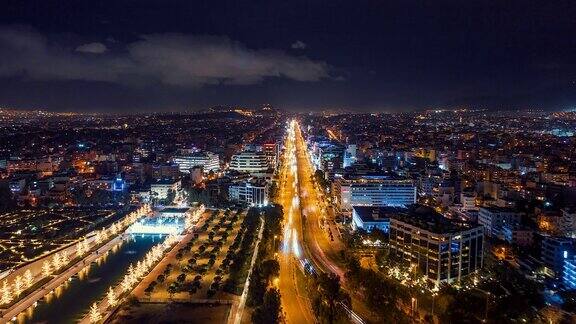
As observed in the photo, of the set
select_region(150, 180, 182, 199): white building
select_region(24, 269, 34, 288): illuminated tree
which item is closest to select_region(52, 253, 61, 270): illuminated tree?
select_region(24, 269, 34, 288): illuminated tree

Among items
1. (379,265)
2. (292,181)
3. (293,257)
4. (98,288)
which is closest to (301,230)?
(293,257)

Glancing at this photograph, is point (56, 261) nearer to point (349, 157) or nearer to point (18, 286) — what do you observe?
point (18, 286)

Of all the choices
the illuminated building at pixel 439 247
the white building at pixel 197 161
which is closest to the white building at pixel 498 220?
the illuminated building at pixel 439 247

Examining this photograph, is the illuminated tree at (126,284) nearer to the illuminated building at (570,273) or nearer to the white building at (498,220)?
the illuminated building at (570,273)

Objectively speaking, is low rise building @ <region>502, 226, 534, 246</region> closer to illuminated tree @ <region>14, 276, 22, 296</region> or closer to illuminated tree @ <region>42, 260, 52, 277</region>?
illuminated tree @ <region>42, 260, 52, 277</region>

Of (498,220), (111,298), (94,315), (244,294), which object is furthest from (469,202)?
(94,315)
